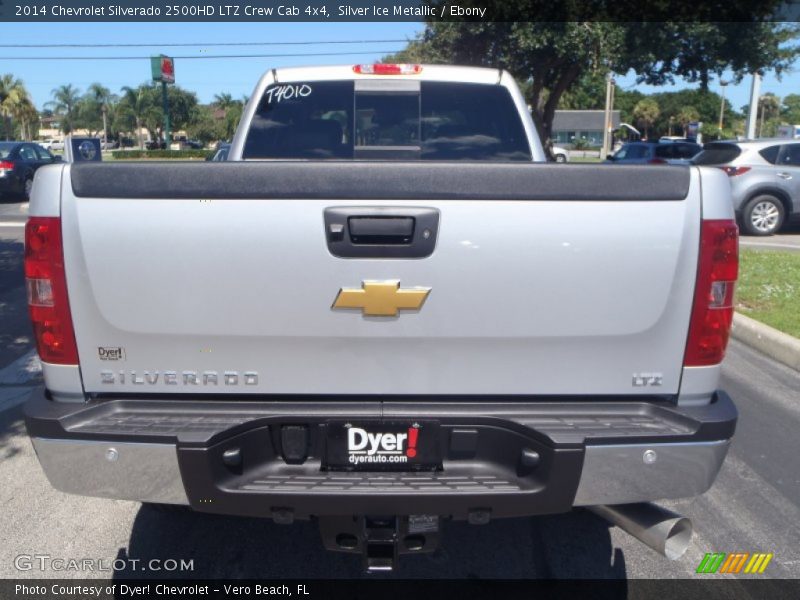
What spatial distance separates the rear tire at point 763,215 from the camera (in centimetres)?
1402

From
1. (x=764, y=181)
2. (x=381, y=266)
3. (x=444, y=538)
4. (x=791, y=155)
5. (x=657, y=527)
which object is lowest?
(x=444, y=538)

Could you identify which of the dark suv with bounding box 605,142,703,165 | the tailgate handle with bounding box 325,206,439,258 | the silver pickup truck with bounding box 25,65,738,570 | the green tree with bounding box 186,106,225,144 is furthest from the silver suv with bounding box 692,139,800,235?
the green tree with bounding box 186,106,225,144

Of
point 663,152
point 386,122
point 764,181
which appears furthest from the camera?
point 663,152

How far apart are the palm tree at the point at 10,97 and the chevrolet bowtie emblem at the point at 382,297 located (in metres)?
77.4

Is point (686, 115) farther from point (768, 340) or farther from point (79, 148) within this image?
point (79, 148)

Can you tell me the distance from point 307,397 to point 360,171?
80 cm

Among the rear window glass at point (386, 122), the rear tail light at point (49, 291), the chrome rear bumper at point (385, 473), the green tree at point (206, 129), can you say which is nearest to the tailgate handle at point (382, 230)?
the chrome rear bumper at point (385, 473)

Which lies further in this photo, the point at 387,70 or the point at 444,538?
the point at 387,70

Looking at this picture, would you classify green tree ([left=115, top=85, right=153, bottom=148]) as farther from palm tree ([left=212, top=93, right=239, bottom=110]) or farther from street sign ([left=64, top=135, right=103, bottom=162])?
street sign ([left=64, top=135, right=103, bottom=162])

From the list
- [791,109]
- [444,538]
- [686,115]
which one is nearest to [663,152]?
[444,538]

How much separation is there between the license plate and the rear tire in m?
13.1

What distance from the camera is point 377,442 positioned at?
2607mm

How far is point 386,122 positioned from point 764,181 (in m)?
11.4

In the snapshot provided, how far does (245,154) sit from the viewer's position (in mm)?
4492
